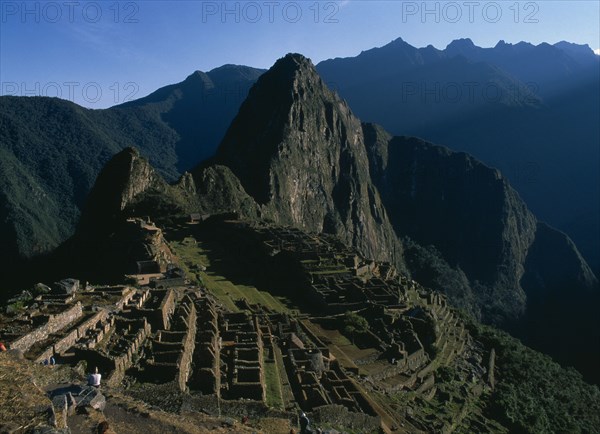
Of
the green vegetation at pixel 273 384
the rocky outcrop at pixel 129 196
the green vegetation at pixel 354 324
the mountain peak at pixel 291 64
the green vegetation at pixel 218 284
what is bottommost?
the green vegetation at pixel 354 324

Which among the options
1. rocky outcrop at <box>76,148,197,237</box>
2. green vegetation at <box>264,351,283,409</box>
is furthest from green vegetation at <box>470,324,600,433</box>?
rocky outcrop at <box>76,148,197,237</box>

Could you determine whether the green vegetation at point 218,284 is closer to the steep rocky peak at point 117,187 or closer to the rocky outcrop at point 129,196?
the rocky outcrop at point 129,196

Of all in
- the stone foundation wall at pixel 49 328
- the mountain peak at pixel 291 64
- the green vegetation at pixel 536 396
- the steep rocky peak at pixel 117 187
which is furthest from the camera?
the mountain peak at pixel 291 64

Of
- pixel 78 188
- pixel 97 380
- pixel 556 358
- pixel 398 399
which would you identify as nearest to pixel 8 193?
pixel 78 188

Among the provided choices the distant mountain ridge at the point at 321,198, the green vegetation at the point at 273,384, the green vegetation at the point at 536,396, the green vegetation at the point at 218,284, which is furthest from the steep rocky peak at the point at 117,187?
the green vegetation at the point at 273,384

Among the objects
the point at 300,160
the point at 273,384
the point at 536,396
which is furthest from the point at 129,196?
the point at 300,160

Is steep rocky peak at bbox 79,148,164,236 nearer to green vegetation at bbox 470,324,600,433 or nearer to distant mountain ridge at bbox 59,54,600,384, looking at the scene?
distant mountain ridge at bbox 59,54,600,384

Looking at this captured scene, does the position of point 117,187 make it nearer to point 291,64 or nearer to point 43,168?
point 43,168

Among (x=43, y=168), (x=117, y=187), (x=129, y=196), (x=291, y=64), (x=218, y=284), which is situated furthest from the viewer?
(x=291, y=64)

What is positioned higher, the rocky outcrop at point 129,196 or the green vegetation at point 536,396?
the rocky outcrop at point 129,196
